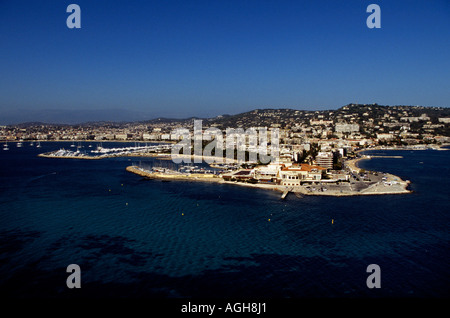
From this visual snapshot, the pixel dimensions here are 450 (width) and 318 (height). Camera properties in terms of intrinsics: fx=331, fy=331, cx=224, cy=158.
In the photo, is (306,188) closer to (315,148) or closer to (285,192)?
(285,192)

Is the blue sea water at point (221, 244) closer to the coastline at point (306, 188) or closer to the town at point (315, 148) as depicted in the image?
the coastline at point (306, 188)

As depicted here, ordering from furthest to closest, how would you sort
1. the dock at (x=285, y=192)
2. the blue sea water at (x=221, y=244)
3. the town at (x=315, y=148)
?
the town at (x=315, y=148) → the dock at (x=285, y=192) → the blue sea water at (x=221, y=244)

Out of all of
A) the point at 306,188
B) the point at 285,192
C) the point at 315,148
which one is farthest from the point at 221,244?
the point at 315,148

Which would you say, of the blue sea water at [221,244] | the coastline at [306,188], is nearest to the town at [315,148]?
the coastline at [306,188]

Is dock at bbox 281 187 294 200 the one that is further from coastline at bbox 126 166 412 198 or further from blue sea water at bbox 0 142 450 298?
blue sea water at bbox 0 142 450 298

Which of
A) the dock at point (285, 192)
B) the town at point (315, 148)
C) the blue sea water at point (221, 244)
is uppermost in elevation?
the town at point (315, 148)

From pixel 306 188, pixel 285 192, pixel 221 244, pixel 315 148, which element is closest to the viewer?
pixel 221 244

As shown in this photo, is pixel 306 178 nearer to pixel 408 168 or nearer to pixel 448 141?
pixel 408 168

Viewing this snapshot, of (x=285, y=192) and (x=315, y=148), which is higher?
(x=315, y=148)

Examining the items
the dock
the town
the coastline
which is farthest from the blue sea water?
the town
